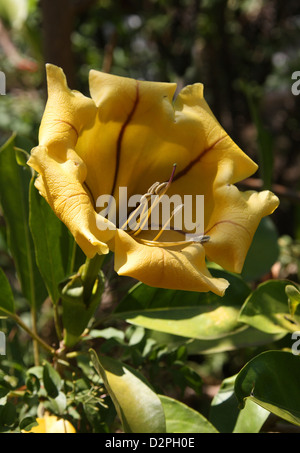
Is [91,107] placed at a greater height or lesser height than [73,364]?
greater

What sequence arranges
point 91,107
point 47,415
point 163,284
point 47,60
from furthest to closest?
point 47,60 < point 47,415 < point 91,107 < point 163,284

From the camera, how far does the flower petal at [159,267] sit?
696mm

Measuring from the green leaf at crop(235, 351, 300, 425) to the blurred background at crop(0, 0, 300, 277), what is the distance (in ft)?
4.94

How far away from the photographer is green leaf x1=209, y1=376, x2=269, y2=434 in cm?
93

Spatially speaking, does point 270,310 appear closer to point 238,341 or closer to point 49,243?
point 238,341

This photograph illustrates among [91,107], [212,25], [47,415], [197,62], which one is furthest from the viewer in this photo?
[197,62]

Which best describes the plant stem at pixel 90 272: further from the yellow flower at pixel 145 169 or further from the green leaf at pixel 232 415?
the green leaf at pixel 232 415

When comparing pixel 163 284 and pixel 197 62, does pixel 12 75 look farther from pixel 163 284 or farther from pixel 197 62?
pixel 163 284

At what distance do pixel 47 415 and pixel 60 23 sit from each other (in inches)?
42.1

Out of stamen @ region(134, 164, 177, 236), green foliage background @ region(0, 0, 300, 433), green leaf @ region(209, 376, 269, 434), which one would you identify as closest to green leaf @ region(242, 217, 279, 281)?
green foliage background @ region(0, 0, 300, 433)

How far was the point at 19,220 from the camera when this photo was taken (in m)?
1.09

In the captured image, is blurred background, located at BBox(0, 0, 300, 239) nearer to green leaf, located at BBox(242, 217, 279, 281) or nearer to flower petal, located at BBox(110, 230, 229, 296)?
green leaf, located at BBox(242, 217, 279, 281)
